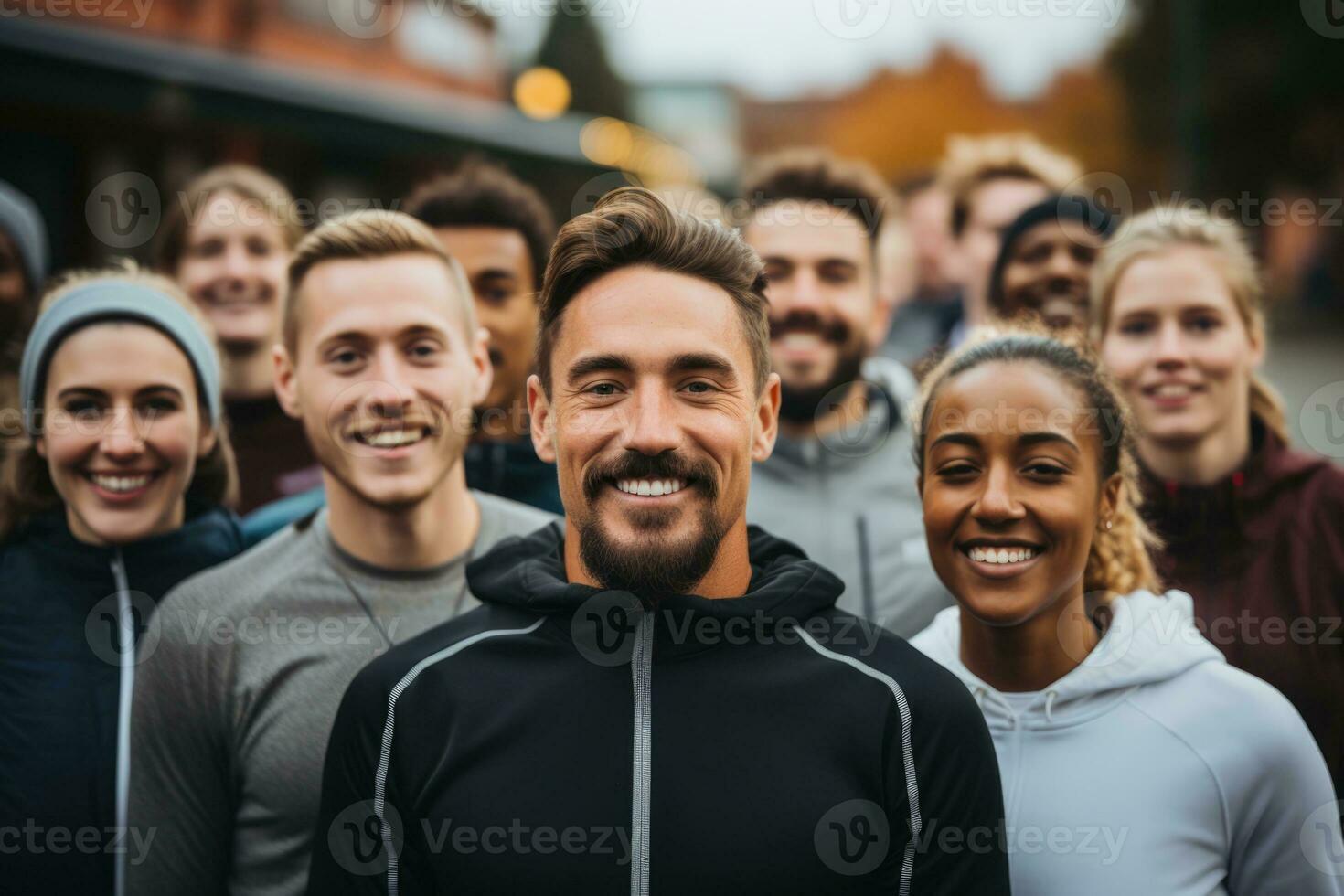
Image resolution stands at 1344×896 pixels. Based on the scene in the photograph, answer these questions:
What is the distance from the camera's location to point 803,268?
15.5ft

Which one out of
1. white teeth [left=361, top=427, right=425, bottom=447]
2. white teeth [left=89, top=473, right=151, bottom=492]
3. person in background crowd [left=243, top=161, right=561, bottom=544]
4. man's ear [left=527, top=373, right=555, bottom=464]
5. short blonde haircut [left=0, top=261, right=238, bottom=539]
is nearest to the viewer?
man's ear [left=527, top=373, right=555, bottom=464]

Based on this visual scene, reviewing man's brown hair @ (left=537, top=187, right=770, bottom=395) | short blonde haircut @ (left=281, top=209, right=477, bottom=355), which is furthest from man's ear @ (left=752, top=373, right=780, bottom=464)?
short blonde haircut @ (left=281, top=209, right=477, bottom=355)

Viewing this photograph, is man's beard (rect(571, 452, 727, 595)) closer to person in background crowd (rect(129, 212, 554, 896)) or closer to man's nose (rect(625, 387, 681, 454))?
man's nose (rect(625, 387, 681, 454))

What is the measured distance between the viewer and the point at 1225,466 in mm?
3906

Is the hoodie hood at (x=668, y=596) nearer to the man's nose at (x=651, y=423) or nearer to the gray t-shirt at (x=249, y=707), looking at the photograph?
the man's nose at (x=651, y=423)

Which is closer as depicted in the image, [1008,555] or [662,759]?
[662,759]

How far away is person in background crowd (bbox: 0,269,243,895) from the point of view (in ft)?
11.0

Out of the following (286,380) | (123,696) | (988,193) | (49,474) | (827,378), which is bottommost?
(123,696)

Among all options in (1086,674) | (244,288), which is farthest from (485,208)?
(1086,674)

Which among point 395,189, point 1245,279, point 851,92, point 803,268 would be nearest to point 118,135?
point 395,189

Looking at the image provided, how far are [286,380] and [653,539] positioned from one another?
1.54 metres

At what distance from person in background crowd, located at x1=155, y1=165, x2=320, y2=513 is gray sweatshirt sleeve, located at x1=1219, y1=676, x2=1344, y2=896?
3426 millimetres

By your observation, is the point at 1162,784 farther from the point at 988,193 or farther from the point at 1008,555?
the point at 988,193

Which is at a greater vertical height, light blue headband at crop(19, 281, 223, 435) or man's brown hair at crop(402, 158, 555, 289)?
man's brown hair at crop(402, 158, 555, 289)
